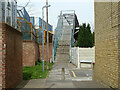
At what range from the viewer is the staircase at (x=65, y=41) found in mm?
29027

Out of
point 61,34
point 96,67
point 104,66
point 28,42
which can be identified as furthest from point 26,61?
point 61,34

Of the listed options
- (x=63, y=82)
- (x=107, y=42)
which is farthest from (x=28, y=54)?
(x=107, y=42)

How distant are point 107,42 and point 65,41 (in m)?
24.5

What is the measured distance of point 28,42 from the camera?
67.9 ft

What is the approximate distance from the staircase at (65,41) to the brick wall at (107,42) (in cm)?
1805

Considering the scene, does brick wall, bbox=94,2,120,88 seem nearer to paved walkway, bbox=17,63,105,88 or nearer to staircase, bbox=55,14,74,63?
paved walkway, bbox=17,63,105,88

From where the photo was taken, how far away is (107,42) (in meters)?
8.77

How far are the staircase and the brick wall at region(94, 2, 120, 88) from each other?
18.1 m

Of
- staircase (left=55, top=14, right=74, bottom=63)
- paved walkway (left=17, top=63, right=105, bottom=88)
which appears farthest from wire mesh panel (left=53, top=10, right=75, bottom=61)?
paved walkway (left=17, top=63, right=105, bottom=88)

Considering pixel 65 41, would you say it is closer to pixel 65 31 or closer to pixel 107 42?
pixel 65 31

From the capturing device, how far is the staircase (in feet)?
95.2

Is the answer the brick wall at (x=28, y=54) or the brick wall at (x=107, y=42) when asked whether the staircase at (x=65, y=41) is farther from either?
the brick wall at (x=107, y=42)

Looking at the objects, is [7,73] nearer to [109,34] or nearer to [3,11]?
[3,11]

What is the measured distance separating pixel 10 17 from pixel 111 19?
468 centimetres
